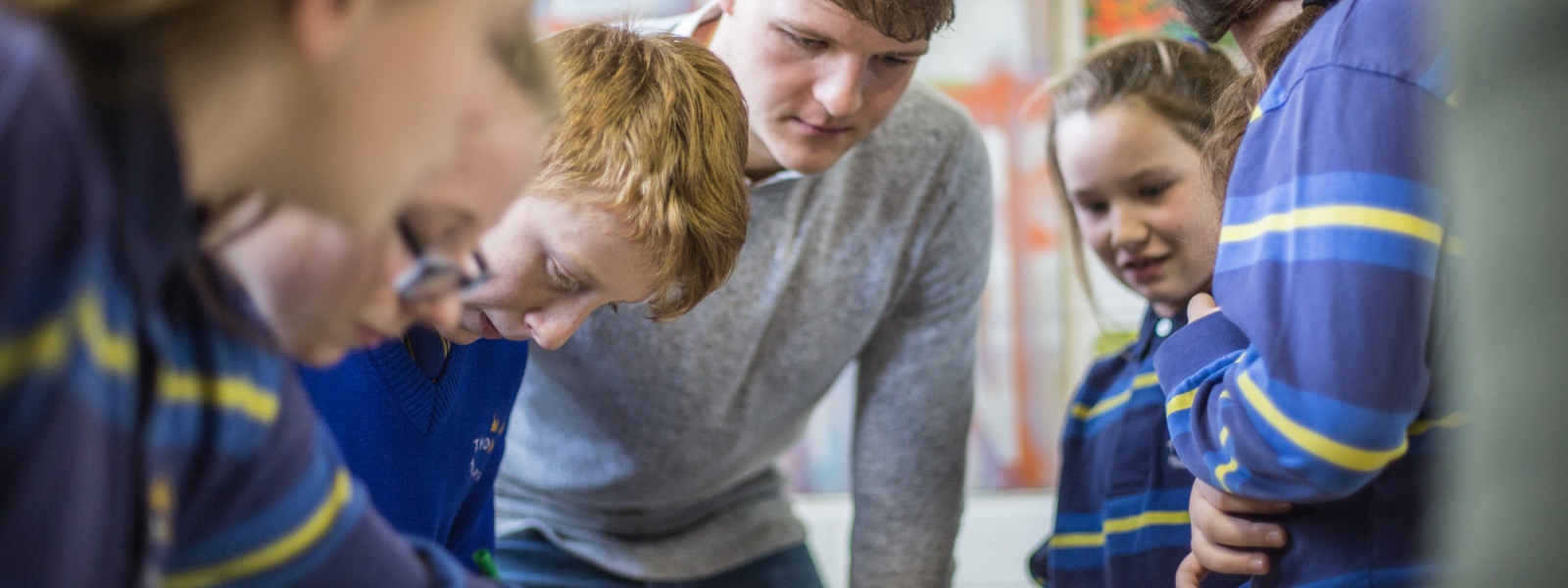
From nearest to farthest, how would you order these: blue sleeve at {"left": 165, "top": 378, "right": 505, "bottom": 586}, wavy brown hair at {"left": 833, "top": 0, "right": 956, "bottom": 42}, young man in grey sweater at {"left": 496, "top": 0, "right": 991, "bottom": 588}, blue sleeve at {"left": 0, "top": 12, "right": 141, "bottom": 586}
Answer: blue sleeve at {"left": 0, "top": 12, "right": 141, "bottom": 586}
blue sleeve at {"left": 165, "top": 378, "right": 505, "bottom": 586}
wavy brown hair at {"left": 833, "top": 0, "right": 956, "bottom": 42}
young man in grey sweater at {"left": 496, "top": 0, "right": 991, "bottom": 588}

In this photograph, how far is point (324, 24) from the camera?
0.41 metres

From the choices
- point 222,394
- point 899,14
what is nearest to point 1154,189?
point 899,14

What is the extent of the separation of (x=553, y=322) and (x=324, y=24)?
546mm

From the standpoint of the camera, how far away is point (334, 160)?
0.42 meters

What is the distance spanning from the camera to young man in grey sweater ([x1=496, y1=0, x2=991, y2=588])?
122cm

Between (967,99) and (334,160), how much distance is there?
6.64 feet

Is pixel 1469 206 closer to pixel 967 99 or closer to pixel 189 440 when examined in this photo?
pixel 189 440

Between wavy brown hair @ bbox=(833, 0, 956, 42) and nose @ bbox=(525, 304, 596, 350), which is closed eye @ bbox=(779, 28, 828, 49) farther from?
nose @ bbox=(525, 304, 596, 350)

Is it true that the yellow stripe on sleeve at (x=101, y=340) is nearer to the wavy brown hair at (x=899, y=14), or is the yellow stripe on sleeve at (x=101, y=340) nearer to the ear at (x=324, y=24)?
the ear at (x=324, y=24)

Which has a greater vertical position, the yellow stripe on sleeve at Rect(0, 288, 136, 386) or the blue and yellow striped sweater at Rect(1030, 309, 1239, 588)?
the yellow stripe on sleeve at Rect(0, 288, 136, 386)

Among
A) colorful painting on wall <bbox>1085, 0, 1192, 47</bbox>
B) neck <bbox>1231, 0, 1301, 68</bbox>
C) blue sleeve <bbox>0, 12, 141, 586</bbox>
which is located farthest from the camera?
colorful painting on wall <bbox>1085, 0, 1192, 47</bbox>

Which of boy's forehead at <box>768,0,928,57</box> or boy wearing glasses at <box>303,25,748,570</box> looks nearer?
boy wearing glasses at <box>303,25,748,570</box>

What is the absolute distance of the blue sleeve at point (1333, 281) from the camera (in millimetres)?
633

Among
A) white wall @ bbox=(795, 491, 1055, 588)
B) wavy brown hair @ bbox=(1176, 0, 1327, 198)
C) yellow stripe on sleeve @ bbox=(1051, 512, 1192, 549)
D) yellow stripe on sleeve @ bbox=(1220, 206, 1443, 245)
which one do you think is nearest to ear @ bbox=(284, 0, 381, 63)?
yellow stripe on sleeve @ bbox=(1220, 206, 1443, 245)
